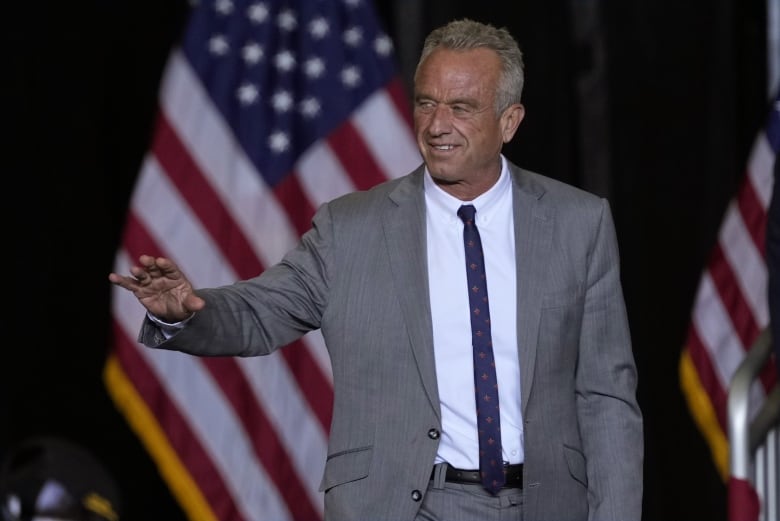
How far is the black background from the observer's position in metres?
5.04

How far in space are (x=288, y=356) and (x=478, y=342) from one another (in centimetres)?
201

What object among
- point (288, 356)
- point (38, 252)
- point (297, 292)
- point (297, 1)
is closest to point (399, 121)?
point (297, 1)

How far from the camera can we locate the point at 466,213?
3.07m

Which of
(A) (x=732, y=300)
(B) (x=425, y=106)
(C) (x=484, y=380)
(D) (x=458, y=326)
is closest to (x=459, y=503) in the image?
(C) (x=484, y=380)

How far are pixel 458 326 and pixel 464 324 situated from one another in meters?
0.01

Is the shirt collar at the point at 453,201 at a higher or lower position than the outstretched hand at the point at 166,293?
higher

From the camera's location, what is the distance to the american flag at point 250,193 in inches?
188

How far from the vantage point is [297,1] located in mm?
4996

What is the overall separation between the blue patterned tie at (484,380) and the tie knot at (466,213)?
0.27ft

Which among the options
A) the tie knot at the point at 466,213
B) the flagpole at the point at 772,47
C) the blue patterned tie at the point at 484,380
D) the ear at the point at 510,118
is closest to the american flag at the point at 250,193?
the flagpole at the point at 772,47

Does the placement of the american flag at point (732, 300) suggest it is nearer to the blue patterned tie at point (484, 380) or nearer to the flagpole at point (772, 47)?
the flagpole at point (772, 47)

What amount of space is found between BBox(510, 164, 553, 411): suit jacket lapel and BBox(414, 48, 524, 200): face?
127 millimetres

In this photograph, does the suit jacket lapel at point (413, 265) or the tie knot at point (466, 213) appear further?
the tie knot at point (466, 213)

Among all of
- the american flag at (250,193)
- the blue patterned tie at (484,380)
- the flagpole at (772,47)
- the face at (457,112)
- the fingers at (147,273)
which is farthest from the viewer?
the flagpole at (772,47)
